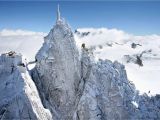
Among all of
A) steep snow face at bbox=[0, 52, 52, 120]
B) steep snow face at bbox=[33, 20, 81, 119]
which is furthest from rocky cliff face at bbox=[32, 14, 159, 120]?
steep snow face at bbox=[0, 52, 52, 120]

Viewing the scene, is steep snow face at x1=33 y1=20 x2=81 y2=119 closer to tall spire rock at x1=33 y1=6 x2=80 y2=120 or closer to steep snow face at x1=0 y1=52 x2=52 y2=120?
tall spire rock at x1=33 y1=6 x2=80 y2=120

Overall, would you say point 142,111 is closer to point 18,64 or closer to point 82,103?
point 82,103

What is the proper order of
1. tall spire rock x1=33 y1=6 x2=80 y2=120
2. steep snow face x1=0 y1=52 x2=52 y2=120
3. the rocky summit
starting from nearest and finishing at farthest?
steep snow face x1=0 y1=52 x2=52 y2=120 → the rocky summit → tall spire rock x1=33 y1=6 x2=80 y2=120

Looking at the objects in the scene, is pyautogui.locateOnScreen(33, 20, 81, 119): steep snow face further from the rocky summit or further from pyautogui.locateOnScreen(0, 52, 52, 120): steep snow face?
pyautogui.locateOnScreen(0, 52, 52, 120): steep snow face

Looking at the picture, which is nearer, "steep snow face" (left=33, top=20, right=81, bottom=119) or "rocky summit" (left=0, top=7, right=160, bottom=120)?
"rocky summit" (left=0, top=7, right=160, bottom=120)

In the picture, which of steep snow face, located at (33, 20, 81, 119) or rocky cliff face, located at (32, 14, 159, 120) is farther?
steep snow face, located at (33, 20, 81, 119)

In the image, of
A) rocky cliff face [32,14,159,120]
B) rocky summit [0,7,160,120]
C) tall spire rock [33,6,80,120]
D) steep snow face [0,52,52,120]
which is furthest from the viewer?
tall spire rock [33,6,80,120]

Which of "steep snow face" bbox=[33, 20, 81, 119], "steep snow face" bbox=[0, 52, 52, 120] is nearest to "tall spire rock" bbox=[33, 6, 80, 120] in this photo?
"steep snow face" bbox=[33, 20, 81, 119]

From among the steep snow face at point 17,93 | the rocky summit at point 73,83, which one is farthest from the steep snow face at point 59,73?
the steep snow face at point 17,93

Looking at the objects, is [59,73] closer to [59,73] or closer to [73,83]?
[59,73]

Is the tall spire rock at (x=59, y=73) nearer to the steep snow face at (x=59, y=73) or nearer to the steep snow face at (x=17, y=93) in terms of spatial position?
the steep snow face at (x=59, y=73)
